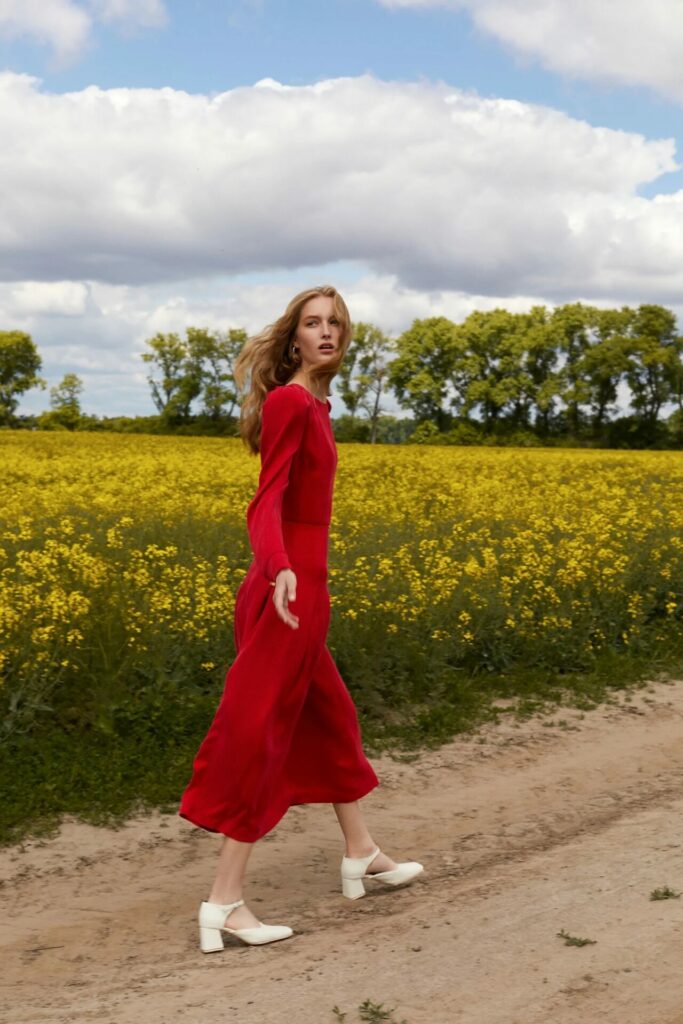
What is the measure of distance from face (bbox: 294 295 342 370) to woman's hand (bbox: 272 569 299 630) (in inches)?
31.0

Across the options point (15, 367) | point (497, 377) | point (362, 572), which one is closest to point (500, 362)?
point (497, 377)

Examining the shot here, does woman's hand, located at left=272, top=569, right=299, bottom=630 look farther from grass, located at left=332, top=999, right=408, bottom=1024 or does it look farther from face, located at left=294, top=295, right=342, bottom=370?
grass, located at left=332, top=999, right=408, bottom=1024

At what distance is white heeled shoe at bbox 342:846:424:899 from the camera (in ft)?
14.5

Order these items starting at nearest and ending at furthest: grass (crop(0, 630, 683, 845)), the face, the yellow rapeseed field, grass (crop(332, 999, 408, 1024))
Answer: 1. grass (crop(332, 999, 408, 1024))
2. the face
3. grass (crop(0, 630, 683, 845))
4. the yellow rapeseed field

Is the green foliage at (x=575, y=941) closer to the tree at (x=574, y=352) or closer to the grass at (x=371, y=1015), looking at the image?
the grass at (x=371, y=1015)

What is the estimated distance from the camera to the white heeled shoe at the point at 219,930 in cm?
396

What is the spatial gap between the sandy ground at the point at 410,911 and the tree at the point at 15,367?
85361 millimetres

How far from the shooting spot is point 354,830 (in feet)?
14.2

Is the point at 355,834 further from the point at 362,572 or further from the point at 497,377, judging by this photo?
the point at 497,377

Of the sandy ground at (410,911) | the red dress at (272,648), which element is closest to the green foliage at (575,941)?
the sandy ground at (410,911)

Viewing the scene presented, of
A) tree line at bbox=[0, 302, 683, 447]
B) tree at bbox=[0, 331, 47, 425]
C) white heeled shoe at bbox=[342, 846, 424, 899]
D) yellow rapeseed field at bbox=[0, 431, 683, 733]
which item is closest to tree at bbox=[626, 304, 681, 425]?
tree line at bbox=[0, 302, 683, 447]

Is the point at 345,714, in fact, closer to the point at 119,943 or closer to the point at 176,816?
the point at 119,943

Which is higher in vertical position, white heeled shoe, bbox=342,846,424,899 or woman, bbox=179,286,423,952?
woman, bbox=179,286,423,952

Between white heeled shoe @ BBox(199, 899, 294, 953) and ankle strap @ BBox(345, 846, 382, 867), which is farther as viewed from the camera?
ankle strap @ BBox(345, 846, 382, 867)
